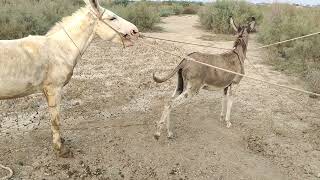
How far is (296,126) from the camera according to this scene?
677 cm

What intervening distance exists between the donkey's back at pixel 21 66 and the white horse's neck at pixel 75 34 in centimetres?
23

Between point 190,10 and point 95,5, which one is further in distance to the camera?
point 190,10

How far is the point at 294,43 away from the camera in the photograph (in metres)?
11.6

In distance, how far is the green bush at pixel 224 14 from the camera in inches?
659

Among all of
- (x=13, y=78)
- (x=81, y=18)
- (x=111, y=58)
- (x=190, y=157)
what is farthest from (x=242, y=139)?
(x=111, y=58)

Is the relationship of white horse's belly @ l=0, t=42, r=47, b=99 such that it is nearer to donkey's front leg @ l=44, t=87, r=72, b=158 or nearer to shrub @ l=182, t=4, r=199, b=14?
donkey's front leg @ l=44, t=87, r=72, b=158

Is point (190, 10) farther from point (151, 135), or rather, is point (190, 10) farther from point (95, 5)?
point (95, 5)

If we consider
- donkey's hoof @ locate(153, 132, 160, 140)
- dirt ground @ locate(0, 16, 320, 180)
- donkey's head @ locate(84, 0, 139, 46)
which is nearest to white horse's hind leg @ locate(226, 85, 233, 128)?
dirt ground @ locate(0, 16, 320, 180)

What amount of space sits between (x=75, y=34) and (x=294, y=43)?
8.42 m

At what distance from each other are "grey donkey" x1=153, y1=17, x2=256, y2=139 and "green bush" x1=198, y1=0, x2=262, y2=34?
1032cm

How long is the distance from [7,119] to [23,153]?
1.39 meters

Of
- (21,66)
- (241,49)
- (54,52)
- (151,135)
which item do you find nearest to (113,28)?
(54,52)

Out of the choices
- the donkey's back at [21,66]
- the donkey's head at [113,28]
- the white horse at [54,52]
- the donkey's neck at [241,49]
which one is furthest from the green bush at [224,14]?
the donkey's back at [21,66]

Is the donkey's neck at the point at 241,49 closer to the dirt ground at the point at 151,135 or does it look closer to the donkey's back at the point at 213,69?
the donkey's back at the point at 213,69
